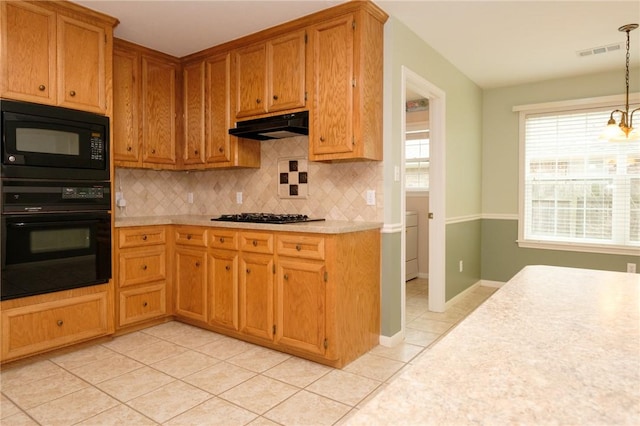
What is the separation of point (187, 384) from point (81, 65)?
2415 millimetres

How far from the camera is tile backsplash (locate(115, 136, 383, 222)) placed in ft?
10.3

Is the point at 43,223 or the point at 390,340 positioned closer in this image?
the point at 43,223

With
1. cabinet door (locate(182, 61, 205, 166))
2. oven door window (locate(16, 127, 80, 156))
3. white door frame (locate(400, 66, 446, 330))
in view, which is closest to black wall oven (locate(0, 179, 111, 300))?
oven door window (locate(16, 127, 80, 156))

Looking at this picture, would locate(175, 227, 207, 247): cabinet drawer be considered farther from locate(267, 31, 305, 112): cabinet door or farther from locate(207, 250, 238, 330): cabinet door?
locate(267, 31, 305, 112): cabinet door

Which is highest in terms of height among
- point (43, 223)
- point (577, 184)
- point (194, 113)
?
point (194, 113)

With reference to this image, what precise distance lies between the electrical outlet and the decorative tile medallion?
63 cm

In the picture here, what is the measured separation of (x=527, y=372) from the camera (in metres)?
0.59

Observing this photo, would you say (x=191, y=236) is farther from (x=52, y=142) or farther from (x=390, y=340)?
(x=390, y=340)

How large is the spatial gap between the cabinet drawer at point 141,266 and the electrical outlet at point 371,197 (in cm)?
193

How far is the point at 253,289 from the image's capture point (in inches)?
119

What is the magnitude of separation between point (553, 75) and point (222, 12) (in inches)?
144

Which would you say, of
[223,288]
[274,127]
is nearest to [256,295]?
[223,288]

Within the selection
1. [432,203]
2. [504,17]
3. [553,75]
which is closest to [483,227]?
[432,203]

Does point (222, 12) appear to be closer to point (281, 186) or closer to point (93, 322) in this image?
point (281, 186)
